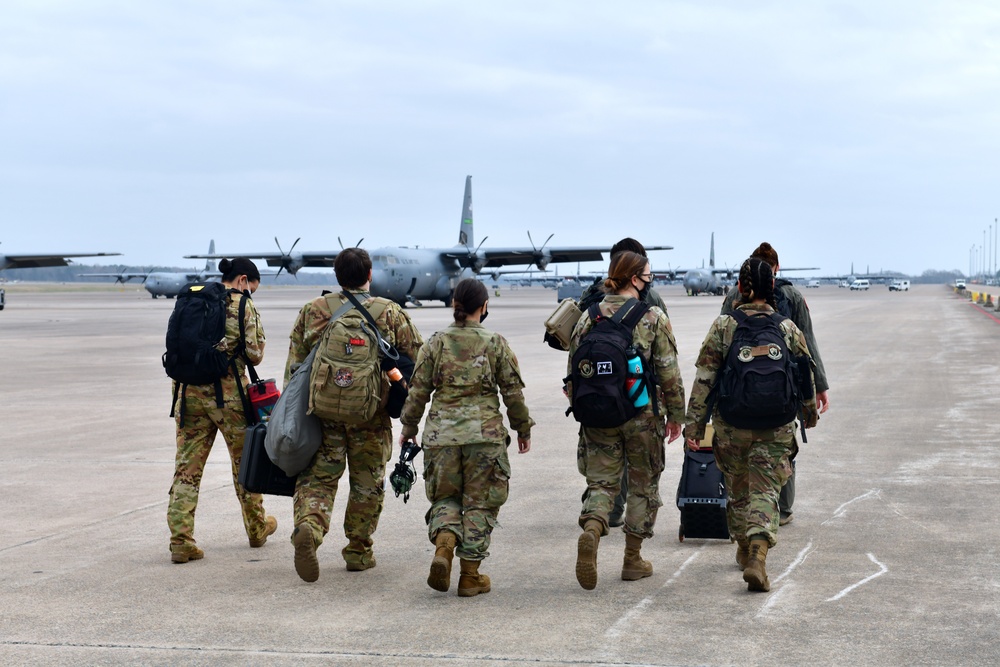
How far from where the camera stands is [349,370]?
586 cm

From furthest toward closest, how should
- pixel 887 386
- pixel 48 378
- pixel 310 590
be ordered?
1. pixel 48 378
2. pixel 887 386
3. pixel 310 590

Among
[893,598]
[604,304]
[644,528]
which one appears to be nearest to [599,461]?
[644,528]

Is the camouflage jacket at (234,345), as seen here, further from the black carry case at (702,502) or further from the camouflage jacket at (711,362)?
the black carry case at (702,502)

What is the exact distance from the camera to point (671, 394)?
232 inches

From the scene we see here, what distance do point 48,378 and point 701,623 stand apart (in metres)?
14.8

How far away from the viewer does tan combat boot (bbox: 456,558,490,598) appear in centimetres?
564

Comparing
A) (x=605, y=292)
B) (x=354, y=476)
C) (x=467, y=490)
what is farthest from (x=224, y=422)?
(x=605, y=292)

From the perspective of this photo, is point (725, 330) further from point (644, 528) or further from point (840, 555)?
point (840, 555)

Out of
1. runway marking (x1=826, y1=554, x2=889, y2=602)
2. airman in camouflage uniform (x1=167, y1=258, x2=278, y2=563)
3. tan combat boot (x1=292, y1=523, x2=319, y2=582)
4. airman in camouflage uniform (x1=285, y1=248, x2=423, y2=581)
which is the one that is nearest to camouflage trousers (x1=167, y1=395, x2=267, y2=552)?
airman in camouflage uniform (x1=167, y1=258, x2=278, y2=563)

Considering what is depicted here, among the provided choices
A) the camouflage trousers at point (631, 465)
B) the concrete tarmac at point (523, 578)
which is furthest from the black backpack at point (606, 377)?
the concrete tarmac at point (523, 578)

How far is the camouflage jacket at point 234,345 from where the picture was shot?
6.66 meters

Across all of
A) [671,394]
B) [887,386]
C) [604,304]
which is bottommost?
[887,386]

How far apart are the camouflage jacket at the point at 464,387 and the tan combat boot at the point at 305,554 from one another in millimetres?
738

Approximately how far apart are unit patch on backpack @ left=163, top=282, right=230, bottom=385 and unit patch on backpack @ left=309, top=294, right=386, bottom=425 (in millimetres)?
883
